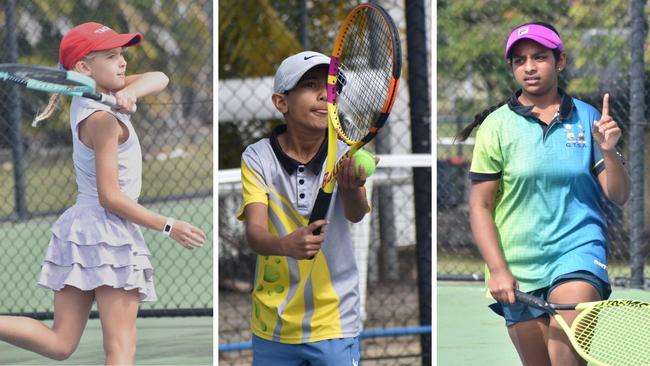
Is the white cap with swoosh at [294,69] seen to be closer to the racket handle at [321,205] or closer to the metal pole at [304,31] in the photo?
the racket handle at [321,205]

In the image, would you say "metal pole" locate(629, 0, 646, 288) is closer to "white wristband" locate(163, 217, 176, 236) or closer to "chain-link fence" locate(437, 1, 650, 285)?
"chain-link fence" locate(437, 1, 650, 285)

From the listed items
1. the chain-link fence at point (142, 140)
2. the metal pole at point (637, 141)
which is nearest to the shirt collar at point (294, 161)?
the chain-link fence at point (142, 140)

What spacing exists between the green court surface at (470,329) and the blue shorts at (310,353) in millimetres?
2074

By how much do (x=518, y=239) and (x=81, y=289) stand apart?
1442 mm

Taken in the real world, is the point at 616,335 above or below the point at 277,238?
below

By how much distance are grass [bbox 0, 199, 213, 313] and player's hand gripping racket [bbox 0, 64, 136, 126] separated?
109 inches

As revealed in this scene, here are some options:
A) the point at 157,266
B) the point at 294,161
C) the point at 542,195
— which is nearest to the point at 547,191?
the point at 542,195

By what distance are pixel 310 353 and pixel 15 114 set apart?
4.25 meters

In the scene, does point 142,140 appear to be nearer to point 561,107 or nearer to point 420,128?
point 420,128

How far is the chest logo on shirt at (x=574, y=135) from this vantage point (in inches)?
160

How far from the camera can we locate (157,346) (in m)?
6.20

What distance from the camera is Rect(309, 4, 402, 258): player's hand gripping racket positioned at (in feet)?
12.7

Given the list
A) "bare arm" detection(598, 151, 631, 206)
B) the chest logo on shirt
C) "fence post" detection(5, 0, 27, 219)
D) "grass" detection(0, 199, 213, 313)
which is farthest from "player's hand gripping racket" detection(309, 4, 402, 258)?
"fence post" detection(5, 0, 27, 219)

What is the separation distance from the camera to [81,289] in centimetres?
449
